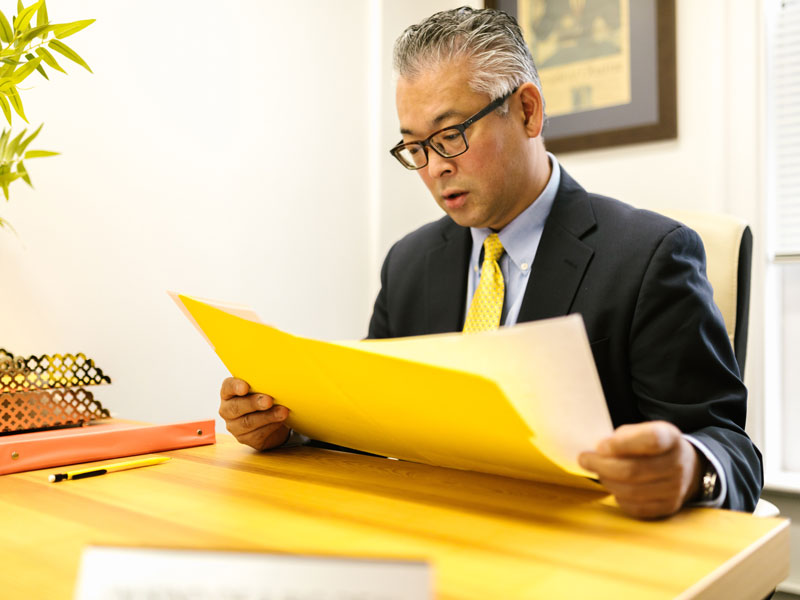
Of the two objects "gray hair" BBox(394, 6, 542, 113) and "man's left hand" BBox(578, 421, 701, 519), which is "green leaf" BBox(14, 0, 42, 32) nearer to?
"gray hair" BBox(394, 6, 542, 113)

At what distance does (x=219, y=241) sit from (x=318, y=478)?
116 centimetres

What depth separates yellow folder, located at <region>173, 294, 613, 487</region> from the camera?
0.60m

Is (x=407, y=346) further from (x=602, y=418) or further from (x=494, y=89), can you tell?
(x=494, y=89)

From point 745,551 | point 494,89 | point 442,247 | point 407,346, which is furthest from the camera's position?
point 442,247

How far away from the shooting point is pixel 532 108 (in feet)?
4.41

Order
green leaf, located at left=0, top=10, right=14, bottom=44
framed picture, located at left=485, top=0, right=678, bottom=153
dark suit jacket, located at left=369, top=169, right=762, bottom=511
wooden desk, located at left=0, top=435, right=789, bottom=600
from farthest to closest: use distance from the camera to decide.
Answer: framed picture, located at left=485, top=0, right=678, bottom=153
green leaf, located at left=0, top=10, right=14, bottom=44
dark suit jacket, located at left=369, top=169, right=762, bottom=511
wooden desk, located at left=0, top=435, right=789, bottom=600

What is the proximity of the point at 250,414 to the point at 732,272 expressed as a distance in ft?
3.36

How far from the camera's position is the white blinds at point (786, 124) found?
1957mm

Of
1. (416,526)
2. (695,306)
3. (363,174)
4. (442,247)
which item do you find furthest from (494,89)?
(363,174)

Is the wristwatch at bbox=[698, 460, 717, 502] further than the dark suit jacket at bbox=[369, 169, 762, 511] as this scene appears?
No

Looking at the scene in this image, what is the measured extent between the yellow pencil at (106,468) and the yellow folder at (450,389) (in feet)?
0.63

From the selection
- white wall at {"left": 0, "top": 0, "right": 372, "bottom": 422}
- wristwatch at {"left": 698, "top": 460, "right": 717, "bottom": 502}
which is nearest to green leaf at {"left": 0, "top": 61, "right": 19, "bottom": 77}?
white wall at {"left": 0, "top": 0, "right": 372, "bottom": 422}

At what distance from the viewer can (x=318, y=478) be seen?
850mm

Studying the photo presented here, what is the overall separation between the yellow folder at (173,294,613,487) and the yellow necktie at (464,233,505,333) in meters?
0.45
